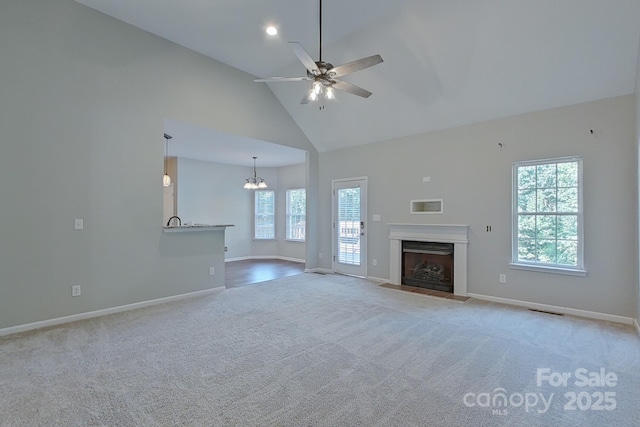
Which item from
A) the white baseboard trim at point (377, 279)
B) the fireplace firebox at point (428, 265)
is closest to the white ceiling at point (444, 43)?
the fireplace firebox at point (428, 265)

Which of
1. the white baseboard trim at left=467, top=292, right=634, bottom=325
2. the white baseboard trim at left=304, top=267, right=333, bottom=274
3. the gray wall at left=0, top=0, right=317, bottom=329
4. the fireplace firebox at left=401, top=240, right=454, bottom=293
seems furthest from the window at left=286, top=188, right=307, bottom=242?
the white baseboard trim at left=467, top=292, right=634, bottom=325

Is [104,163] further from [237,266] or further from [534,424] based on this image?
[534,424]

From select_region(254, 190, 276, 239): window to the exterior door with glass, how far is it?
3189 mm

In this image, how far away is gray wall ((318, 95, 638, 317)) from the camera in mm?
3734

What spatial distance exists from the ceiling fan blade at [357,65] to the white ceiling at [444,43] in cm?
125

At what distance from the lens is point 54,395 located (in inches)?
85.9

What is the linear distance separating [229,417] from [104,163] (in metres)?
3.59

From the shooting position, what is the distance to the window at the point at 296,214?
29.3 feet

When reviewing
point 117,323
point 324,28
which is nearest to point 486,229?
point 324,28

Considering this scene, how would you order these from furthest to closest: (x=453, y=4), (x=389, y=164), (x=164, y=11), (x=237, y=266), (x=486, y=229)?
(x=237, y=266)
(x=389, y=164)
(x=486, y=229)
(x=164, y=11)
(x=453, y=4)

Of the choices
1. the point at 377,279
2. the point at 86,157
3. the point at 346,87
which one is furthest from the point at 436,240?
the point at 86,157

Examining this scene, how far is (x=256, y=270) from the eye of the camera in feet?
23.7

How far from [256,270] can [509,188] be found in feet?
17.6

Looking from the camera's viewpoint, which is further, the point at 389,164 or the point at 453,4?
the point at 389,164
